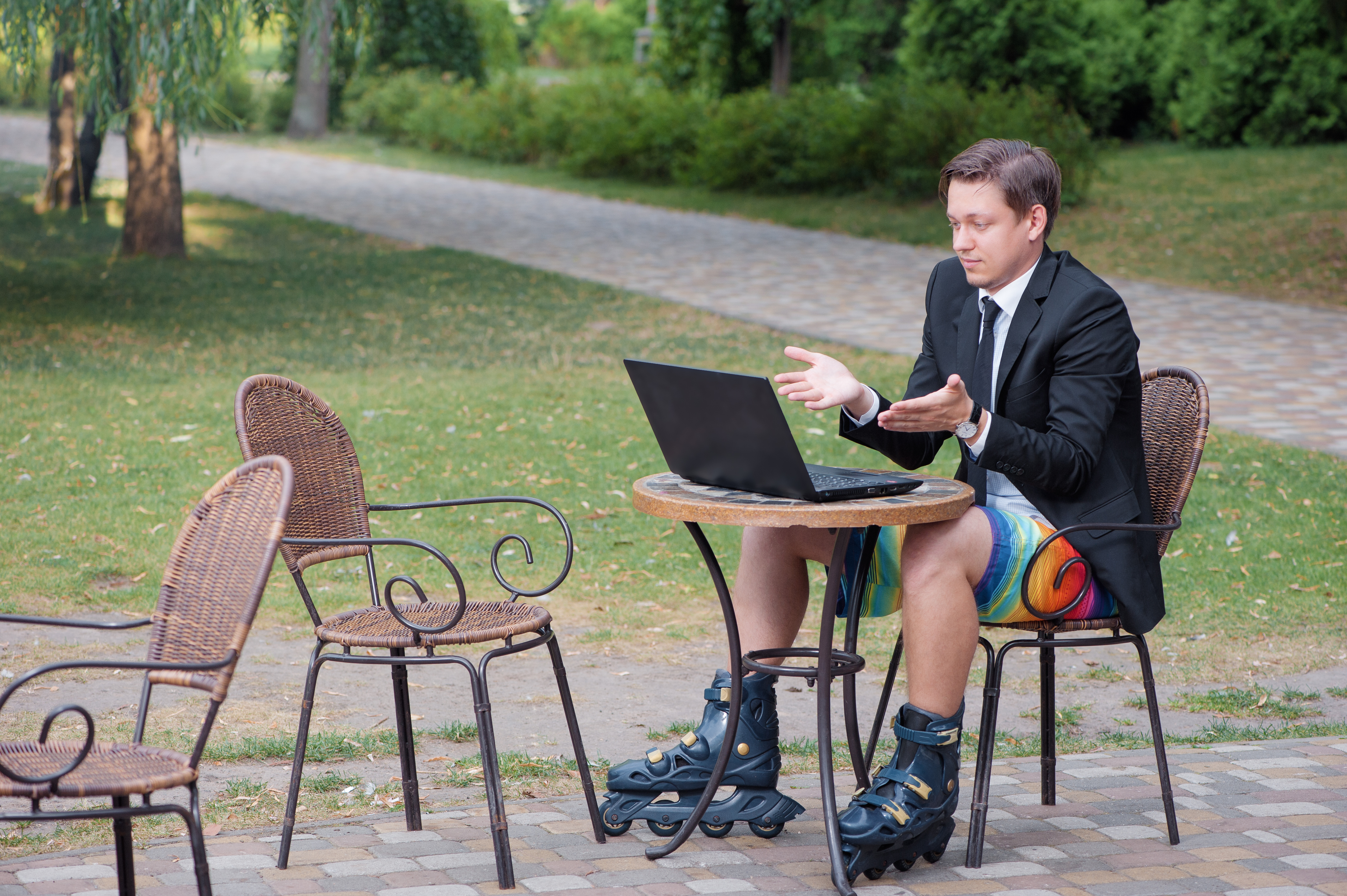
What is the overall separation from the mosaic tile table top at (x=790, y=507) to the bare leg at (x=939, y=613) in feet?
0.26

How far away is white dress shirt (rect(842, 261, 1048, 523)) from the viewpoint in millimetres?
3471

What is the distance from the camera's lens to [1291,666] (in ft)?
16.3

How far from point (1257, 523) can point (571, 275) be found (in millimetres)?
9288

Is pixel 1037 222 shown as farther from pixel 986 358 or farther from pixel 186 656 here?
pixel 186 656

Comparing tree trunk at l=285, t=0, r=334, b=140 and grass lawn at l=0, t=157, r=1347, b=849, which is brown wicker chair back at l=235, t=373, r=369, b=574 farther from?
tree trunk at l=285, t=0, r=334, b=140

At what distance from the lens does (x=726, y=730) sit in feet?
11.0

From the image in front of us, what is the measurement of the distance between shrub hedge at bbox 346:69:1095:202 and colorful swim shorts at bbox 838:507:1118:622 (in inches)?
599

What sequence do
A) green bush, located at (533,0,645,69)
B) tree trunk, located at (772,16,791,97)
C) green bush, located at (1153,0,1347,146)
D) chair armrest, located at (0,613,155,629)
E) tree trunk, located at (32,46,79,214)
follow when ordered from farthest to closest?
1. green bush, located at (533,0,645,69)
2. tree trunk, located at (772,16,791,97)
3. green bush, located at (1153,0,1347,146)
4. tree trunk, located at (32,46,79,214)
5. chair armrest, located at (0,613,155,629)

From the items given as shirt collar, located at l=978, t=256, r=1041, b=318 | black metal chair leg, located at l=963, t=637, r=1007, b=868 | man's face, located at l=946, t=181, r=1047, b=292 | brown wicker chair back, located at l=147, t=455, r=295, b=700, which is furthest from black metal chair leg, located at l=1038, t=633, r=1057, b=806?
brown wicker chair back, located at l=147, t=455, r=295, b=700

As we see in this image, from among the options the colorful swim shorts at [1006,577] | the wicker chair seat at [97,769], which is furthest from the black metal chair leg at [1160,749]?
the wicker chair seat at [97,769]

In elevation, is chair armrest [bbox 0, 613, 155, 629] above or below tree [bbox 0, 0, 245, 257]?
below

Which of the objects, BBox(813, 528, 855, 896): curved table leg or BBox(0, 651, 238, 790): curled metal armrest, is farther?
BBox(813, 528, 855, 896): curved table leg

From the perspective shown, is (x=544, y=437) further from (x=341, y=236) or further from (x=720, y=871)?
(x=341, y=236)

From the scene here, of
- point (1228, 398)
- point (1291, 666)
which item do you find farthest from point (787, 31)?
point (1291, 666)
